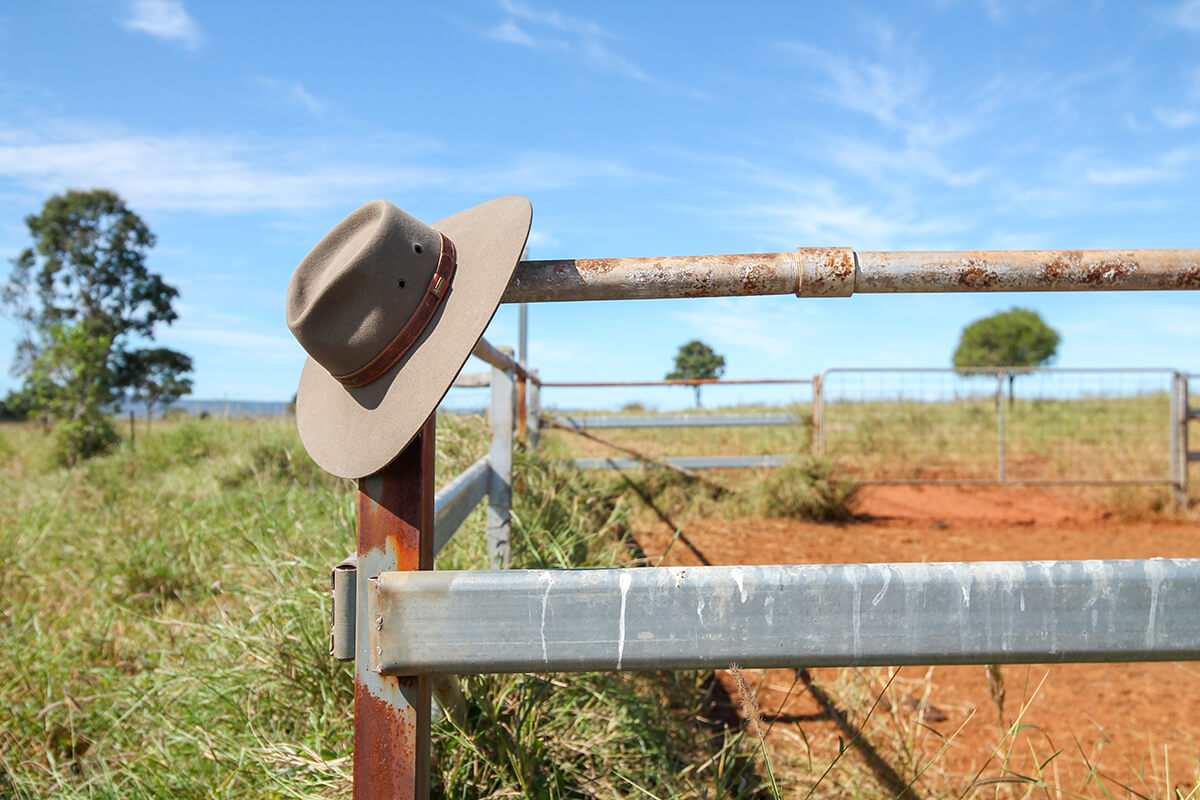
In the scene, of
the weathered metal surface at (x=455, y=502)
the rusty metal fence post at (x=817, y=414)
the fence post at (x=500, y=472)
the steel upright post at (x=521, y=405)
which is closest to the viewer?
the weathered metal surface at (x=455, y=502)

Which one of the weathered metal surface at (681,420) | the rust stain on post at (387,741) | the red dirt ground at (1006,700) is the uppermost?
the weathered metal surface at (681,420)

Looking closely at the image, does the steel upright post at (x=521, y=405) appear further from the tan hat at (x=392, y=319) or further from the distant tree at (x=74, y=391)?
the distant tree at (x=74, y=391)

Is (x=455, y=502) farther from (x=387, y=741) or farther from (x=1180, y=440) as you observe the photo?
(x=1180, y=440)

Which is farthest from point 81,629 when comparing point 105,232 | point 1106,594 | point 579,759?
point 105,232

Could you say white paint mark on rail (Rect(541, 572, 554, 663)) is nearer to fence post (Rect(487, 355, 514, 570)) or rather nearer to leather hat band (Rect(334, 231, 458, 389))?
leather hat band (Rect(334, 231, 458, 389))

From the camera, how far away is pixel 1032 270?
104 cm

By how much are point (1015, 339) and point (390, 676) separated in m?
47.5

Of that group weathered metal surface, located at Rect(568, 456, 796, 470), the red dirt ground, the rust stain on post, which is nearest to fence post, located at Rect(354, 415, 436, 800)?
the rust stain on post

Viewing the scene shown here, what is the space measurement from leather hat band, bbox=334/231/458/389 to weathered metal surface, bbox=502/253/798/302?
108mm

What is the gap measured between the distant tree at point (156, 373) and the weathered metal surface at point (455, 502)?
35336mm

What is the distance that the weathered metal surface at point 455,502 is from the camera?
1.54 metres

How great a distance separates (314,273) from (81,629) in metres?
2.53

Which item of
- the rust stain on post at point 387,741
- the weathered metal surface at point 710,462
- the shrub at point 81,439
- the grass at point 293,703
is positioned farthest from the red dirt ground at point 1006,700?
the shrub at point 81,439

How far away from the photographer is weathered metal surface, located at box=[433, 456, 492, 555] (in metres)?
1.54
